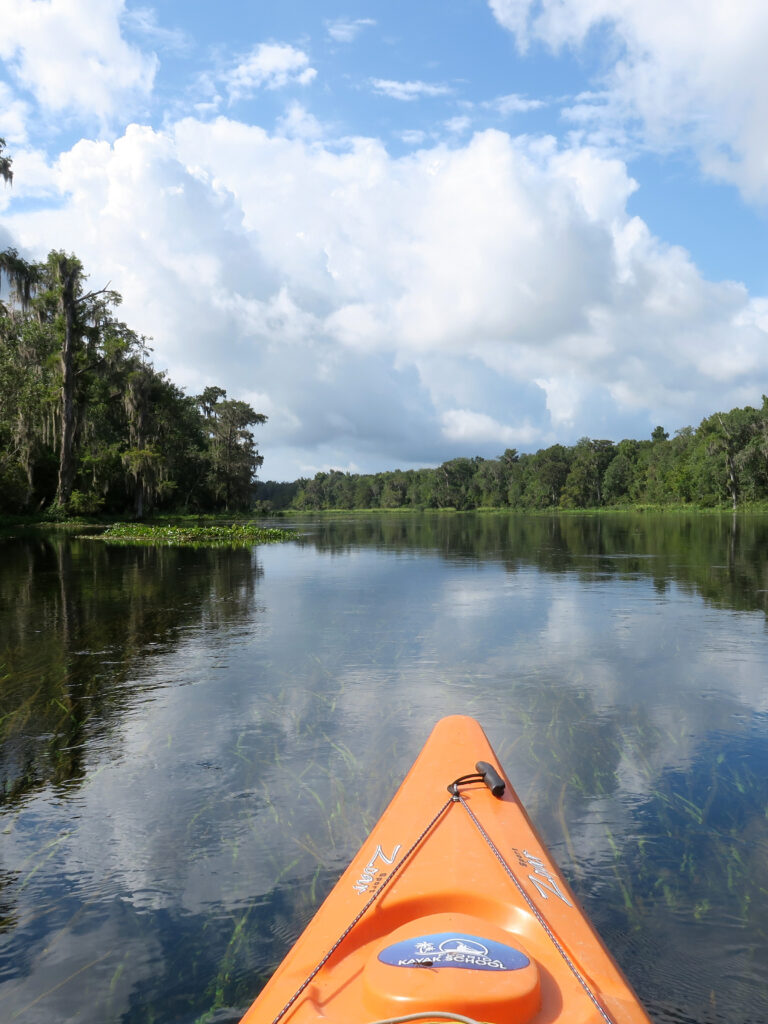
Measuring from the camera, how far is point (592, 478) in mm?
112812

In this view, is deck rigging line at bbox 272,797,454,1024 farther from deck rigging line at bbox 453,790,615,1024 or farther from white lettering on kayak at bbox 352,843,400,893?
deck rigging line at bbox 453,790,615,1024

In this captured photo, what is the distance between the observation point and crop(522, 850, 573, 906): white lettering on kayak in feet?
9.32

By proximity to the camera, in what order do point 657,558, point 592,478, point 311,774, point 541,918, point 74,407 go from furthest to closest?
point 592,478, point 74,407, point 657,558, point 311,774, point 541,918

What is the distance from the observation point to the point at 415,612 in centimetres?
1259

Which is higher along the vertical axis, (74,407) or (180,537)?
(74,407)

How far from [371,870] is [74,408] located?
133ft

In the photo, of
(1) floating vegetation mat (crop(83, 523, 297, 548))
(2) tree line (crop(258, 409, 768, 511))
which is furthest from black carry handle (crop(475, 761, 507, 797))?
Result: (2) tree line (crop(258, 409, 768, 511))

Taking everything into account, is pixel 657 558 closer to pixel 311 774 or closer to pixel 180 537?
pixel 311 774

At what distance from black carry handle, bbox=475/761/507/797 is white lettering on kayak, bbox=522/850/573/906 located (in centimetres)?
52

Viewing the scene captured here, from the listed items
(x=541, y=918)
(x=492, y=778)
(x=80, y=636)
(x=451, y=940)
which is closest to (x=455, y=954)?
(x=451, y=940)

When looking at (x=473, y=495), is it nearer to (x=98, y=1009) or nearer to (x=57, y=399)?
(x=57, y=399)

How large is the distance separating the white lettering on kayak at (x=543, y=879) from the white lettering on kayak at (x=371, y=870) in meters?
0.62

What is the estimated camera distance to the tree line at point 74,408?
120 ft

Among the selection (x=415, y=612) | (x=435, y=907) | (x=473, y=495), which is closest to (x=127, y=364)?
(x=415, y=612)
